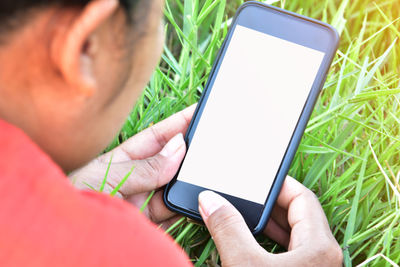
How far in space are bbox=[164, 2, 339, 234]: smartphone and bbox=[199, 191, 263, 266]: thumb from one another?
0.05m

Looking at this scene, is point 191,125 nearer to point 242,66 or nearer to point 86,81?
point 242,66

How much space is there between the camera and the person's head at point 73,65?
0.54 meters

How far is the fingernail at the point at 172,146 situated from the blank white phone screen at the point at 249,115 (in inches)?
1.1

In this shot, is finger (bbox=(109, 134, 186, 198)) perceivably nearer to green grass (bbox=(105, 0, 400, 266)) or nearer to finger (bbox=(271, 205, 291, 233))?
green grass (bbox=(105, 0, 400, 266))

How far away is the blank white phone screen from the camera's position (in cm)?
103

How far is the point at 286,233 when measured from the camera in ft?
3.38

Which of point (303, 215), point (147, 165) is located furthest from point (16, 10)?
point (303, 215)

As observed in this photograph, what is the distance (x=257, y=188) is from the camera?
1025 mm

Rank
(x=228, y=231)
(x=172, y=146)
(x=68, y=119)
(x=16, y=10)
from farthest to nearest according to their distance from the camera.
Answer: (x=172, y=146) → (x=228, y=231) → (x=68, y=119) → (x=16, y=10)

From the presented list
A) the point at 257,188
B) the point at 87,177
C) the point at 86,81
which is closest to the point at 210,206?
the point at 257,188

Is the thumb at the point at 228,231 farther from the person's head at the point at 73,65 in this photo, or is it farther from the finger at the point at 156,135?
the person's head at the point at 73,65

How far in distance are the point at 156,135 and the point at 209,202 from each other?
0.18 metres

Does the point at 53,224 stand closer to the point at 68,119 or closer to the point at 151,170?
the point at 68,119

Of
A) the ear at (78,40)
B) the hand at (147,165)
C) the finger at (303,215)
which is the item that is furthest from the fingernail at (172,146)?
the ear at (78,40)
